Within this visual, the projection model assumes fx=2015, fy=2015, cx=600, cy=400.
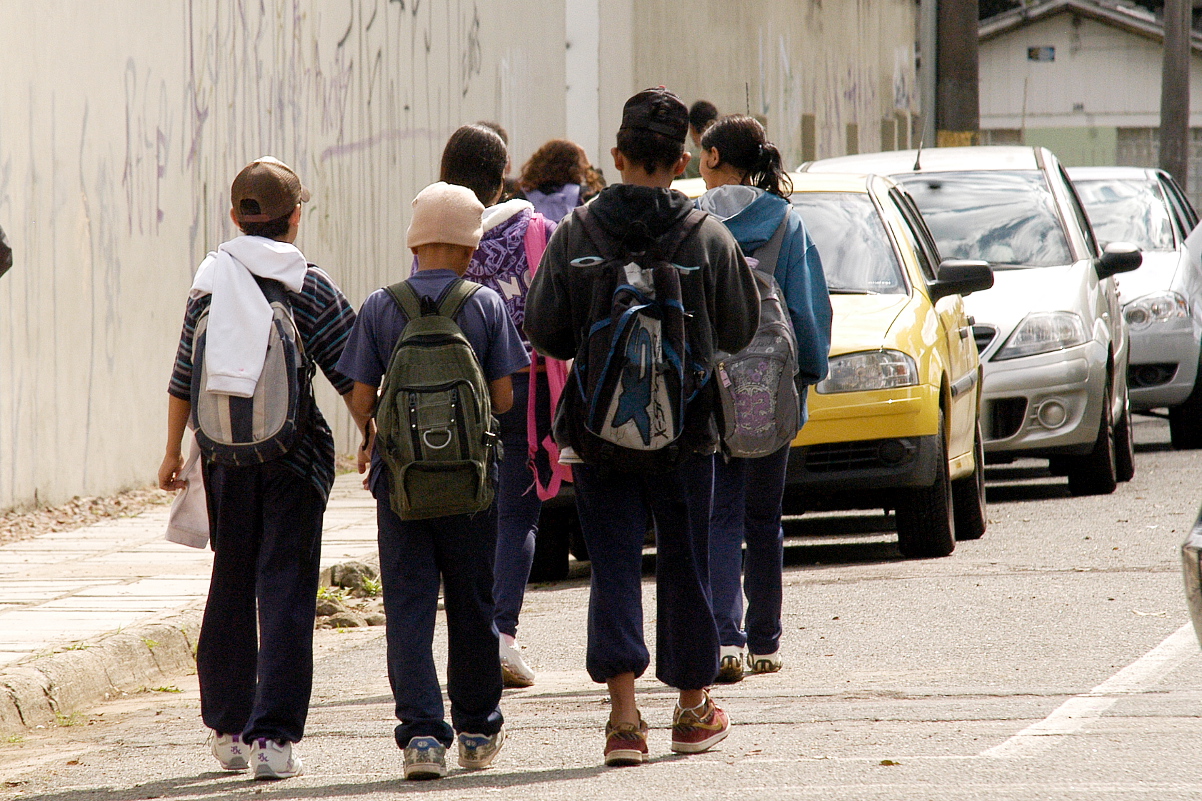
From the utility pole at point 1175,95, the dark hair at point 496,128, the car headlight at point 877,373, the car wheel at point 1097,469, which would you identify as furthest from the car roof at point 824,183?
the utility pole at point 1175,95

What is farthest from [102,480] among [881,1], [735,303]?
[881,1]

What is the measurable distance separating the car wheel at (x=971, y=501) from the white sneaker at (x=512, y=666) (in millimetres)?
3682

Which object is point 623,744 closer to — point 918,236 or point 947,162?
point 918,236

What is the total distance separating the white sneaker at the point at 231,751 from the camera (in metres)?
5.34

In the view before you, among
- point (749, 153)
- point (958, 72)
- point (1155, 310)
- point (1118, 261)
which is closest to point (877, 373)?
point (749, 153)

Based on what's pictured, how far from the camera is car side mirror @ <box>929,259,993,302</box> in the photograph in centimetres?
920

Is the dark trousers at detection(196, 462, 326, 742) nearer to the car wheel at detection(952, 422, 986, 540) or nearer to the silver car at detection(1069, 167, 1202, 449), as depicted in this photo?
the car wheel at detection(952, 422, 986, 540)

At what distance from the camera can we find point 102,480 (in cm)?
1089

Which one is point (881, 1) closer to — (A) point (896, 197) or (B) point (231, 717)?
(A) point (896, 197)

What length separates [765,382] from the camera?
595 cm

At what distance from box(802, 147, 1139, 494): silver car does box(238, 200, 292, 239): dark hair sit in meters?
6.10

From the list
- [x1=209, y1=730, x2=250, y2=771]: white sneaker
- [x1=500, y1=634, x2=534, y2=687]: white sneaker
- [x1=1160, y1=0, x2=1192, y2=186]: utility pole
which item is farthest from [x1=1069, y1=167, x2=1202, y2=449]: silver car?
[x1=1160, y1=0, x2=1192, y2=186]: utility pole

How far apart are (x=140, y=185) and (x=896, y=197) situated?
13.9 feet

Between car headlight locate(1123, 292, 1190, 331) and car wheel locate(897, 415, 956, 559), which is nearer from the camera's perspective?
car wheel locate(897, 415, 956, 559)
